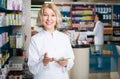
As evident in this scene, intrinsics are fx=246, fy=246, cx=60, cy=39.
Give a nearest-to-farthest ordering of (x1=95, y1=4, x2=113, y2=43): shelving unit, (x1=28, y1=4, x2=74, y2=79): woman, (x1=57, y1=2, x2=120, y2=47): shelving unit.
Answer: (x1=28, y1=4, x2=74, y2=79): woman → (x1=57, y1=2, x2=120, y2=47): shelving unit → (x1=95, y1=4, x2=113, y2=43): shelving unit

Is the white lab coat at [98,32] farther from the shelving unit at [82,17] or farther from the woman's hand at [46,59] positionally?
the woman's hand at [46,59]

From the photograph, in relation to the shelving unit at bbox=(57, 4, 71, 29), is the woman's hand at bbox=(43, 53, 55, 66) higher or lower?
lower

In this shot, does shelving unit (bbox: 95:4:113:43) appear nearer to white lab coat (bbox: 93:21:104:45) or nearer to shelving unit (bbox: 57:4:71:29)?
shelving unit (bbox: 57:4:71:29)

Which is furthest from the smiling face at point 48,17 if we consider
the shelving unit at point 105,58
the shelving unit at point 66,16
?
the shelving unit at point 66,16

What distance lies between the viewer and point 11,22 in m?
5.41

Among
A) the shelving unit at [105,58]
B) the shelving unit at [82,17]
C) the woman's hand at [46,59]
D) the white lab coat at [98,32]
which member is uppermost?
the shelving unit at [82,17]

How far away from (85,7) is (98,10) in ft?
1.84

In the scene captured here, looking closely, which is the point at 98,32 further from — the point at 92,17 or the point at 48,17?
the point at 48,17

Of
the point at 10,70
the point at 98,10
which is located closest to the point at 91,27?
the point at 98,10

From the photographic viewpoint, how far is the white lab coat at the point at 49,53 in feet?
7.72

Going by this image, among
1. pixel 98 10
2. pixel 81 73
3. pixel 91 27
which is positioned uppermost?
pixel 98 10

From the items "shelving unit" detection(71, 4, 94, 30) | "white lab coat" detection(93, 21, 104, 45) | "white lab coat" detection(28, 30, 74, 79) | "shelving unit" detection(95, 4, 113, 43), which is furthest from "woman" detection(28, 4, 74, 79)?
"shelving unit" detection(95, 4, 113, 43)

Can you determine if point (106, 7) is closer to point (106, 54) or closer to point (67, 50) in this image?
point (106, 54)

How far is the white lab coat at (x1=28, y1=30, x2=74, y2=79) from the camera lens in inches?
92.6
